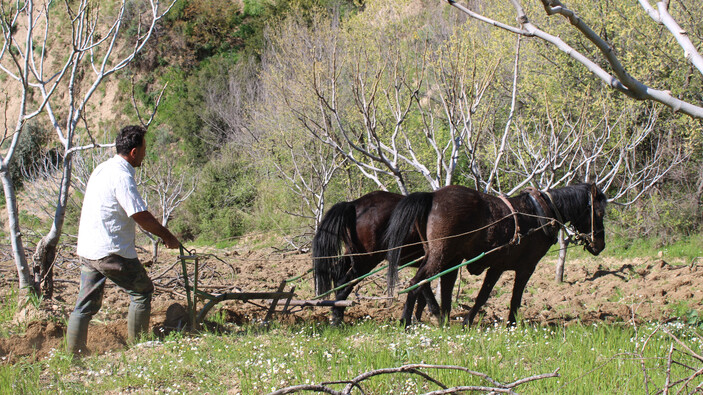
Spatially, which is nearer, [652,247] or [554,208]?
[554,208]

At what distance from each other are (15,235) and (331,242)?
10.7 feet

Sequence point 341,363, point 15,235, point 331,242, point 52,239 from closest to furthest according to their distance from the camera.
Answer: point 341,363 < point 15,235 < point 52,239 < point 331,242

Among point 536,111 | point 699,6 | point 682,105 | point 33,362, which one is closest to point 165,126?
point 536,111

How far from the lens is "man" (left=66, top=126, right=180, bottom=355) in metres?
4.39

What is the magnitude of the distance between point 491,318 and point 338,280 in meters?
2.09

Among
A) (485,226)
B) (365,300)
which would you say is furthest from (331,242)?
(485,226)

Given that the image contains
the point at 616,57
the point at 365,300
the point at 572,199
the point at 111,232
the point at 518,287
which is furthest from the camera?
the point at 365,300

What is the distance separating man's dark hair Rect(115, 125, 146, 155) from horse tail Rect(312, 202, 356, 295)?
2.29 metres

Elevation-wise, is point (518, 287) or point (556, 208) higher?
point (556, 208)

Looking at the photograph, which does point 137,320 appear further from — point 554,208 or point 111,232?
point 554,208

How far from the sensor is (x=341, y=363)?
4117 mm

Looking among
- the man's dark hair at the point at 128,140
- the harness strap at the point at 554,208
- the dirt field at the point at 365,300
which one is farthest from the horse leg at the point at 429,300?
the man's dark hair at the point at 128,140

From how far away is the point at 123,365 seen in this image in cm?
433

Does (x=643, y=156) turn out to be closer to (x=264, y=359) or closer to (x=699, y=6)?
(x=699, y=6)
